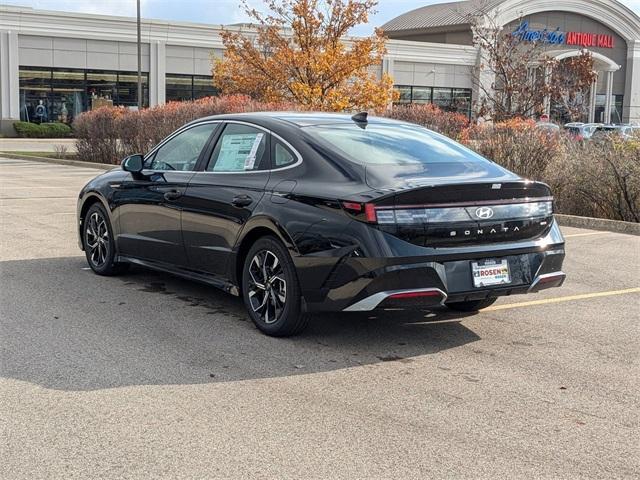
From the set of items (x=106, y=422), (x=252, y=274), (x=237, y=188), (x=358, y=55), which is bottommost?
(x=106, y=422)

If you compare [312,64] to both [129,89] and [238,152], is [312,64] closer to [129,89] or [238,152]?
[238,152]

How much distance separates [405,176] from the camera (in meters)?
5.84

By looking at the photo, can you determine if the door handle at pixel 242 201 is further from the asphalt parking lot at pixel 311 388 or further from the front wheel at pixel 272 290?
the asphalt parking lot at pixel 311 388

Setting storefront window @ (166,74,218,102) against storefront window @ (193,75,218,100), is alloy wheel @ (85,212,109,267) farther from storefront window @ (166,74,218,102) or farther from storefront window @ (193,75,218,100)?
storefront window @ (193,75,218,100)

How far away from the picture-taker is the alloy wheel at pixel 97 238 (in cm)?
834

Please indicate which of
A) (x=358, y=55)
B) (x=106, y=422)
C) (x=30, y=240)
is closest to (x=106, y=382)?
(x=106, y=422)

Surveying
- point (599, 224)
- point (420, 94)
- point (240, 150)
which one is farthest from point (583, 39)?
point (240, 150)

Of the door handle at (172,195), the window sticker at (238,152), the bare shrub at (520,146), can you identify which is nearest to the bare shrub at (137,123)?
the bare shrub at (520,146)

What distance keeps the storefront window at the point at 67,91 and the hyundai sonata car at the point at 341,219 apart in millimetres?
40493

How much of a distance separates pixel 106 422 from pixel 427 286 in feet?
7.42

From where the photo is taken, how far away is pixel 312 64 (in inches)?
940

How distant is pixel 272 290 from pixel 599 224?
26.3ft

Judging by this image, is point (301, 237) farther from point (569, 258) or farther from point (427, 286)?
point (569, 258)

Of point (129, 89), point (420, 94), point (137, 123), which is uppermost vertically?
point (420, 94)
